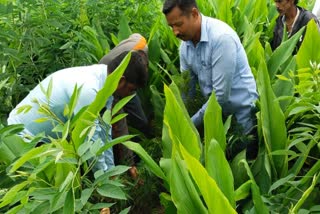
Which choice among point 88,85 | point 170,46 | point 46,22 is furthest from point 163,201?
point 170,46

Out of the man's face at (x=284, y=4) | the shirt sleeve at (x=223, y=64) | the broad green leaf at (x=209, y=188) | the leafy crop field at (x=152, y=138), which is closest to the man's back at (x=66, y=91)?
the leafy crop field at (x=152, y=138)

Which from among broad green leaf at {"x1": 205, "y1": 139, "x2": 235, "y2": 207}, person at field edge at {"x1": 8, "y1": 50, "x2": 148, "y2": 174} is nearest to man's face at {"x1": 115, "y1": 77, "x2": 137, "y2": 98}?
person at field edge at {"x1": 8, "y1": 50, "x2": 148, "y2": 174}

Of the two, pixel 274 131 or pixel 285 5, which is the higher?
pixel 285 5

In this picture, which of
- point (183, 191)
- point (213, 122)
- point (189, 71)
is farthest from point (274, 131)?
point (183, 191)

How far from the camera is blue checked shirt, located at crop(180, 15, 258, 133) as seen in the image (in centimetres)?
283

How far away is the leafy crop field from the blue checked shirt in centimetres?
9

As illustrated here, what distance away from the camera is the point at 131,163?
2.92m

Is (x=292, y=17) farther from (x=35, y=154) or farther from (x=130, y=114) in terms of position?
(x=35, y=154)

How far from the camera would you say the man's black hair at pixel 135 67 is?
2.44 m

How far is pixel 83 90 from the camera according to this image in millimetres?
2283

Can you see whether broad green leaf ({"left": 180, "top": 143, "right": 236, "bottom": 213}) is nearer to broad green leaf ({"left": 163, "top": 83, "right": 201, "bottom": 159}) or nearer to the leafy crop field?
the leafy crop field

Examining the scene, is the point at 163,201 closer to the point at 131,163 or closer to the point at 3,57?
the point at 131,163

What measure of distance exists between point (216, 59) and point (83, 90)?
0.80 meters

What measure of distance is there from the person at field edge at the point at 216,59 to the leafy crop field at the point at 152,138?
0.10m
